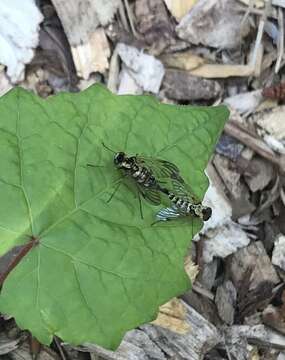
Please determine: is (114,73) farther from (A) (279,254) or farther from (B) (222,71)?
(A) (279,254)

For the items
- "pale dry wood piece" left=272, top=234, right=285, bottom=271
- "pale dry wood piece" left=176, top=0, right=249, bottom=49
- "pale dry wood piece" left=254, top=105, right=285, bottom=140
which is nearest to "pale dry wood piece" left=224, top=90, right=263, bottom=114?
"pale dry wood piece" left=254, top=105, right=285, bottom=140

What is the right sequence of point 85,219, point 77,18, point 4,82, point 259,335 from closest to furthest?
point 85,219 → point 259,335 → point 4,82 → point 77,18

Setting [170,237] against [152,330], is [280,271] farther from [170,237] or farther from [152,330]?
[170,237]

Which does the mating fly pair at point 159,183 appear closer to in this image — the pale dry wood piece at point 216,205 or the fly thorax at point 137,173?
the fly thorax at point 137,173

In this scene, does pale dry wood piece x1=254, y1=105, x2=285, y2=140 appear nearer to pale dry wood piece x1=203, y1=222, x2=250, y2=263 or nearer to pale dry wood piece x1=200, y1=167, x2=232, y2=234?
pale dry wood piece x1=200, y1=167, x2=232, y2=234

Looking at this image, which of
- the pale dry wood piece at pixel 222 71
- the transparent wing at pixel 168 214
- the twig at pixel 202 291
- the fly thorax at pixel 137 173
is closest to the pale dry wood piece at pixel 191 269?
the twig at pixel 202 291

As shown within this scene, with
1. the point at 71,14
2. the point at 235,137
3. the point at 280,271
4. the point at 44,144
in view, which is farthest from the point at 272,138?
the point at 44,144

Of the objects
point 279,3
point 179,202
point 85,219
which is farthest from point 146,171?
point 279,3

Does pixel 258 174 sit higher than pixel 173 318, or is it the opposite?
pixel 258 174
